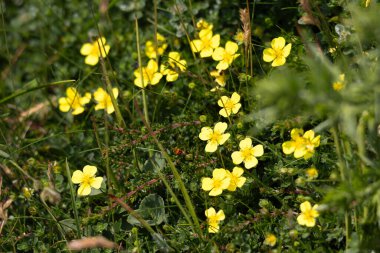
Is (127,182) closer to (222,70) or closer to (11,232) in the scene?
(11,232)

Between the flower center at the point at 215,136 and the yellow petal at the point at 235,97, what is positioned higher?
the yellow petal at the point at 235,97

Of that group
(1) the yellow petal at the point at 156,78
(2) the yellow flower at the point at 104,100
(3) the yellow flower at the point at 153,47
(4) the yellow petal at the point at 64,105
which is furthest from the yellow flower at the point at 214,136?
(4) the yellow petal at the point at 64,105

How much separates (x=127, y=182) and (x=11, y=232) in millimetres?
554

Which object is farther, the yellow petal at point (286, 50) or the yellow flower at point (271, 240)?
the yellow petal at point (286, 50)

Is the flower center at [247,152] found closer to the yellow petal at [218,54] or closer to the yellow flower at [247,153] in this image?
the yellow flower at [247,153]

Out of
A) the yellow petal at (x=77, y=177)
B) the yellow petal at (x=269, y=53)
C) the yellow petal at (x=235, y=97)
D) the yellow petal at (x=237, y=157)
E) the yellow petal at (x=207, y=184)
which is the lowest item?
the yellow petal at (x=77, y=177)

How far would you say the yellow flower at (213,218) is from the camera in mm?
2301

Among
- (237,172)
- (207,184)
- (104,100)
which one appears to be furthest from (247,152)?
(104,100)

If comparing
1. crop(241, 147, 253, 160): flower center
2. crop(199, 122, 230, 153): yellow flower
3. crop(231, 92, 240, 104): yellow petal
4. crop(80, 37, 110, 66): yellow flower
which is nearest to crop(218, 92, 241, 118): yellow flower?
crop(231, 92, 240, 104): yellow petal

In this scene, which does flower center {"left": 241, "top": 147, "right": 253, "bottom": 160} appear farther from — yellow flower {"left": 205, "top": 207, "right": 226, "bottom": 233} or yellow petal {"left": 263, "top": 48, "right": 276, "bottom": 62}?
yellow petal {"left": 263, "top": 48, "right": 276, "bottom": 62}

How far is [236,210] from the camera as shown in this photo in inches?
97.0

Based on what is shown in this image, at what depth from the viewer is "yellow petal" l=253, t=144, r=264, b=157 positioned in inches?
95.3

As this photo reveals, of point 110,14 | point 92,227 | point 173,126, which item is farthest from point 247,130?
point 110,14

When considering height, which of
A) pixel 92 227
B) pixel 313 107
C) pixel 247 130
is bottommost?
pixel 92 227
